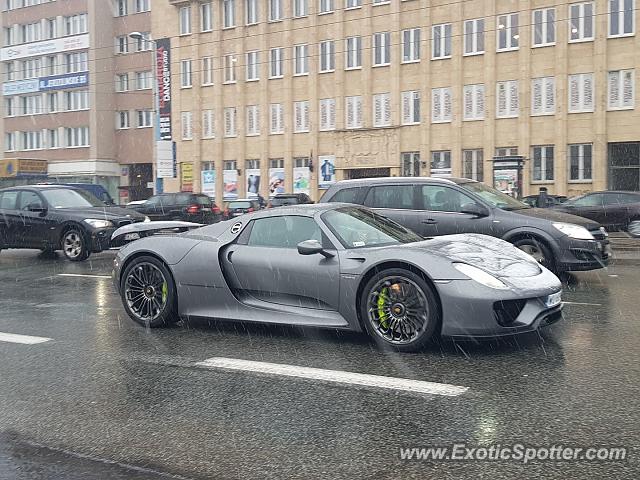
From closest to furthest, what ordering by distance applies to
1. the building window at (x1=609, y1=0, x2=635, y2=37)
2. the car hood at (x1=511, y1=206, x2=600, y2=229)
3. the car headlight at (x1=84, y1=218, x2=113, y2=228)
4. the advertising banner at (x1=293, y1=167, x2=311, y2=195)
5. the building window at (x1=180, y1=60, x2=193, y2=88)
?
the car hood at (x1=511, y1=206, x2=600, y2=229) → the car headlight at (x1=84, y1=218, x2=113, y2=228) → the building window at (x1=609, y1=0, x2=635, y2=37) → the advertising banner at (x1=293, y1=167, x2=311, y2=195) → the building window at (x1=180, y1=60, x2=193, y2=88)

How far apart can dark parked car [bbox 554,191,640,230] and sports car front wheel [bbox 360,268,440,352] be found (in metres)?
17.0

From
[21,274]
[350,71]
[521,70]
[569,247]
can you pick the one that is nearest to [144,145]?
[350,71]

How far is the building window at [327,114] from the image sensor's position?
41688 millimetres

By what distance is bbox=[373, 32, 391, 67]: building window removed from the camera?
3969cm

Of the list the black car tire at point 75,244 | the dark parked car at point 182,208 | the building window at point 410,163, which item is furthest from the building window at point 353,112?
the black car tire at point 75,244

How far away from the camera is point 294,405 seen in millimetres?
4617

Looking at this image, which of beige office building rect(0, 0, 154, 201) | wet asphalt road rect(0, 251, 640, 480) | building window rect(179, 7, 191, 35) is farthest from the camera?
beige office building rect(0, 0, 154, 201)

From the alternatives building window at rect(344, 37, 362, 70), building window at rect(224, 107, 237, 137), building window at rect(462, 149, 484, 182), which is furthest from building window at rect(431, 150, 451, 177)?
building window at rect(224, 107, 237, 137)

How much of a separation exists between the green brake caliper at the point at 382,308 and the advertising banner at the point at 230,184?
39765 mm

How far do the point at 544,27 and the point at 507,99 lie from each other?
147 inches

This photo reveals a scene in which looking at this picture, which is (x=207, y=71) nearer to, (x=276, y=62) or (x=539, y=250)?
(x=276, y=62)

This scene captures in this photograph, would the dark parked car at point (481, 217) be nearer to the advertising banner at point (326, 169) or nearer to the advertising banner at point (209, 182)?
the advertising banner at point (326, 169)

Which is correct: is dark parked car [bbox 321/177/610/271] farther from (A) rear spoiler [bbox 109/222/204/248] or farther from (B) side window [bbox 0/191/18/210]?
(B) side window [bbox 0/191/18/210]

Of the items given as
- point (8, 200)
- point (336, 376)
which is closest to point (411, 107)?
point (8, 200)
